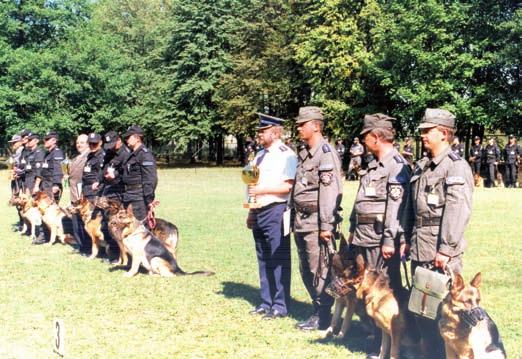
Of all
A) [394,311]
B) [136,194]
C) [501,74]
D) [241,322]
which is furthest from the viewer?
[501,74]

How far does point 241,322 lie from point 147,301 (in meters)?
1.50

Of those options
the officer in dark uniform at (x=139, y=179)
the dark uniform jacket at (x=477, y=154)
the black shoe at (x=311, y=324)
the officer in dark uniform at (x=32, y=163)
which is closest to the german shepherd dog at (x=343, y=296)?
the black shoe at (x=311, y=324)

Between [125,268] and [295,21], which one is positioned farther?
[295,21]

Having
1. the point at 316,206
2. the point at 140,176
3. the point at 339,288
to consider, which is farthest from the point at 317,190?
the point at 140,176

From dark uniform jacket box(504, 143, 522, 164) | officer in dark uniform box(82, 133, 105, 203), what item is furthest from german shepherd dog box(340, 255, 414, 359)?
dark uniform jacket box(504, 143, 522, 164)

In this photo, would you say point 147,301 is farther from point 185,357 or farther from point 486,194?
point 486,194

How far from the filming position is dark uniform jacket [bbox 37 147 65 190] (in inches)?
484

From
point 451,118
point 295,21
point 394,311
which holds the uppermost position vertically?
point 295,21

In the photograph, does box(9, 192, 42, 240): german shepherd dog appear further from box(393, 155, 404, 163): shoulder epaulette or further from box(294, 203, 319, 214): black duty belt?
box(393, 155, 404, 163): shoulder epaulette

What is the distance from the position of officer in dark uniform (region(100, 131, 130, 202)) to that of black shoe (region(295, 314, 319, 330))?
4519 mm

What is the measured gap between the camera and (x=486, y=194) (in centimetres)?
2208

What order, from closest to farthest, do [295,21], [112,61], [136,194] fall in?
1. [136,194]
2. [295,21]
3. [112,61]

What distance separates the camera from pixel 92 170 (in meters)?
11.0

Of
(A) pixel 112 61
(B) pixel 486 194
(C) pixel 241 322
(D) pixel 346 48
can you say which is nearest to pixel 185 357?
(C) pixel 241 322
